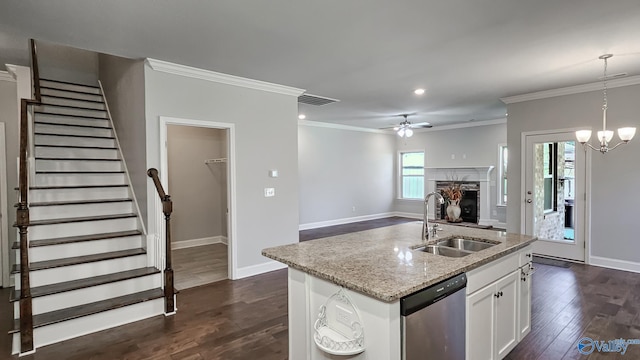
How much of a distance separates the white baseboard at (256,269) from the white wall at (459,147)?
5896mm

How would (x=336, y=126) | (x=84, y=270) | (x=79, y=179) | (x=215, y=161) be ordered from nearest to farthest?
(x=84, y=270), (x=79, y=179), (x=215, y=161), (x=336, y=126)

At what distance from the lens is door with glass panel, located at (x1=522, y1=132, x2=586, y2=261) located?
16.5 ft

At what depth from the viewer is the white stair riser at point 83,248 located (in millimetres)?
3293

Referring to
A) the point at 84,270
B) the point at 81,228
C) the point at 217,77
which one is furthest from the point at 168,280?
the point at 217,77

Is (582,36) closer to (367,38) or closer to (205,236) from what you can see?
(367,38)

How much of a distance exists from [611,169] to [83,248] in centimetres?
686

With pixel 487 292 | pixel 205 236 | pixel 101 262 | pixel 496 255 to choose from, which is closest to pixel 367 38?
pixel 496 255

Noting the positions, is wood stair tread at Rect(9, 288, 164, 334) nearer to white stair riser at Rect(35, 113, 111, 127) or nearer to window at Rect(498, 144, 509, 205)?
white stair riser at Rect(35, 113, 111, 127)

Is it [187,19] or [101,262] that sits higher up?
[187,19]

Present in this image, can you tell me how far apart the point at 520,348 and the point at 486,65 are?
2.99m

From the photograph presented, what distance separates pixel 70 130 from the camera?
496cm

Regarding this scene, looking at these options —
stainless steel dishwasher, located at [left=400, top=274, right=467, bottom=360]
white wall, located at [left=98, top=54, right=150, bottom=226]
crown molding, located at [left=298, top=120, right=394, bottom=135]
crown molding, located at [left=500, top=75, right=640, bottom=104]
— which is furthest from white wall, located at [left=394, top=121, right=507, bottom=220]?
white wall, located at [left=98, top=54, right=150, bottom=226]

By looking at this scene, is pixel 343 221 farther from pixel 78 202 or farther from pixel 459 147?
pixel 78 202

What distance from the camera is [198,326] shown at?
307 centimetres
